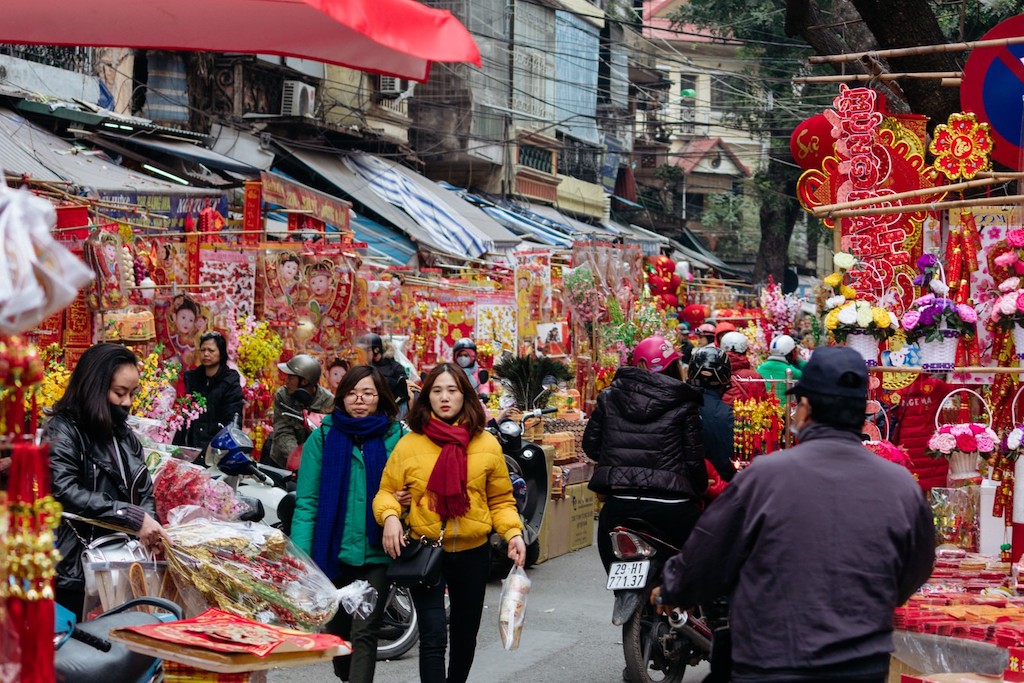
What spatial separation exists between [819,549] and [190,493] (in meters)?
3.32

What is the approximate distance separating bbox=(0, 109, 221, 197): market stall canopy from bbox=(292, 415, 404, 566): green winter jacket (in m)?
8.80

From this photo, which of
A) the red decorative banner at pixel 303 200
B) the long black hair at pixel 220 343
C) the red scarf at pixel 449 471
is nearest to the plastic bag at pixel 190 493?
the red scarf at pixel 449 471

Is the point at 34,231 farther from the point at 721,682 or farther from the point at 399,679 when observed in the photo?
the point at 399,679

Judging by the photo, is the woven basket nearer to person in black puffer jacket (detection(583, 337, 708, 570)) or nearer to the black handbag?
person in black puffer jacket (detection(583, 337, 708, 570))

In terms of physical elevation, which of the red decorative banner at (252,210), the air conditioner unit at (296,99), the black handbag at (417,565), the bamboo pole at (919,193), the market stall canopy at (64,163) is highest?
the air conditioner unit at (296,99)

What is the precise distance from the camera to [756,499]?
11.9 ft

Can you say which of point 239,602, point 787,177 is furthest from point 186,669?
point 787,177

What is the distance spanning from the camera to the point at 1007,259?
670 centimetres

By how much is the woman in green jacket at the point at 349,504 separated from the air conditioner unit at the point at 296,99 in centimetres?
1758

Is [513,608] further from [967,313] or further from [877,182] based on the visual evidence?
[877,182]

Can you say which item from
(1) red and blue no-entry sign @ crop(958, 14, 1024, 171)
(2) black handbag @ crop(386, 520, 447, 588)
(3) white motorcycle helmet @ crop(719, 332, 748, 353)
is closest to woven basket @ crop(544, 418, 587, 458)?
(3) white motorcycle helmet @ crop(719, 332, 748, 353)

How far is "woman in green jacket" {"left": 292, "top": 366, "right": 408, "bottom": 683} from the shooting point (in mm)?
5965

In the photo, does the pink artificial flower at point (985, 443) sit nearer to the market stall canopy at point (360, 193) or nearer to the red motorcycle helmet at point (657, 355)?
the red motorcycle helmet at point (657, 355)

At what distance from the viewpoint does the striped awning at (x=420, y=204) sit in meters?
24.5
